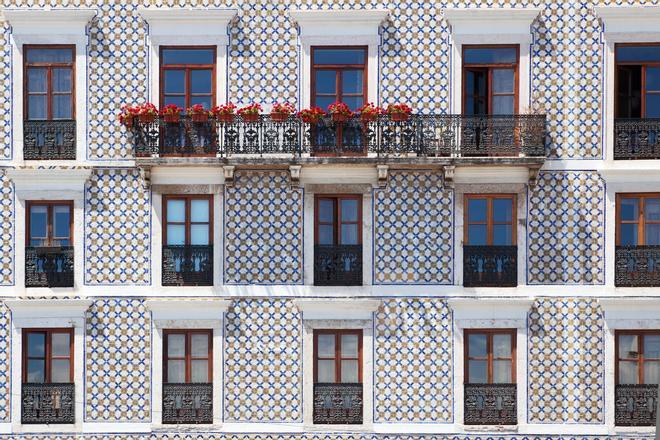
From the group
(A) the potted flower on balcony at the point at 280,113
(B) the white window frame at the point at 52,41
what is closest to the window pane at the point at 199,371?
(B) the white window frame at the point at 52,41

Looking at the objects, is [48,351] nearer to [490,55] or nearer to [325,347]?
[325,347]

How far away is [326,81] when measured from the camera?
17.5 metres

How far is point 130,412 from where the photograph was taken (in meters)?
17.3

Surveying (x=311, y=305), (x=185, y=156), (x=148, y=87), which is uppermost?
(x=148, y=87)

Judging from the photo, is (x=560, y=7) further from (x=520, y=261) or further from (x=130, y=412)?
(x=130, y=412)

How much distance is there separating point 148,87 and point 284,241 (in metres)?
3.84

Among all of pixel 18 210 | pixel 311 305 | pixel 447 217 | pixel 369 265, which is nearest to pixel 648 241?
pixel 447 217

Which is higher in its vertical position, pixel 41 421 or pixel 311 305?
pixel 311 305

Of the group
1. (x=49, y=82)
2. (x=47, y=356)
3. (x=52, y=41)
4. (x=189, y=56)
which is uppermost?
(x=52, y=41)

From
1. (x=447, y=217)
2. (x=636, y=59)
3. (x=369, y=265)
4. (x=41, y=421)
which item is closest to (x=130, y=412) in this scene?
(x=41, y=421)

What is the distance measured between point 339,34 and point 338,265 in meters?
4.26

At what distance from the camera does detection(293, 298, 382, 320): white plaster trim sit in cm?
1700

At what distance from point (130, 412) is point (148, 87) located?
Answer: 605 cm

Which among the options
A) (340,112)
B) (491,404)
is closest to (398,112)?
(340,112)
